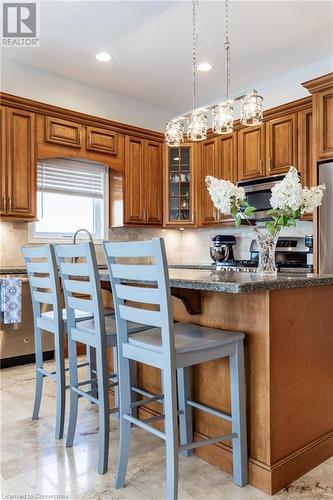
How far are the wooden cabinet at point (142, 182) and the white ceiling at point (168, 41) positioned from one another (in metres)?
0.71

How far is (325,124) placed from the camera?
11.2 ft

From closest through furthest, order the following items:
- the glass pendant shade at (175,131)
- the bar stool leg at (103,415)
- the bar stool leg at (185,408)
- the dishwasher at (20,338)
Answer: the bar stool leg at (103,415) < the bar stool leg at (185,408) < the glass pendant shade at (175,131) < the dishwasher at (20,338)

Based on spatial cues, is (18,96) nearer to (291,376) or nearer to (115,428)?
(115,428)

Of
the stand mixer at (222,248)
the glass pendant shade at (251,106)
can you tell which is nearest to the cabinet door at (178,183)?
the stand mixer at (222,248)

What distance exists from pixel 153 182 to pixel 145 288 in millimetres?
3596

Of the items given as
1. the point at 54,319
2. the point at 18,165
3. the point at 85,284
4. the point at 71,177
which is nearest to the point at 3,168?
the point at 18,165

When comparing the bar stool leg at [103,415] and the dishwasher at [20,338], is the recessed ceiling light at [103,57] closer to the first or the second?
the dishwasher at [20,338]

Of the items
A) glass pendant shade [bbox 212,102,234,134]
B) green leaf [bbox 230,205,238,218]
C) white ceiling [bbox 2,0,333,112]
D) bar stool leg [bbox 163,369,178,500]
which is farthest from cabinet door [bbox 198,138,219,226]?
bar stool leg [bbox 163,369,178,500]

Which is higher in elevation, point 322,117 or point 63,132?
point 63,132

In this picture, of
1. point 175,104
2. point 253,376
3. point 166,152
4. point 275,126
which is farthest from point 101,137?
point 253,376

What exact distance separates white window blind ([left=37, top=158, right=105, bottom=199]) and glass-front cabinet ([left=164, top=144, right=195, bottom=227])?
864mm

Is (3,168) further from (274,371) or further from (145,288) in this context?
(274,371)

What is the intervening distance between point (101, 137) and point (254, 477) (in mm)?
3818

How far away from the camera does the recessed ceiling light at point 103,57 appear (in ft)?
12.8
